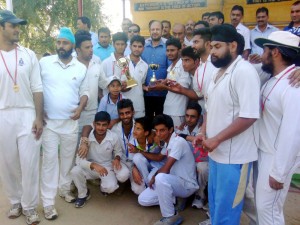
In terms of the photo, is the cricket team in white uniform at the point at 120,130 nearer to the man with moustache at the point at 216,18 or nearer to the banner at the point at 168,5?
the man with moustache at the point at 216,18

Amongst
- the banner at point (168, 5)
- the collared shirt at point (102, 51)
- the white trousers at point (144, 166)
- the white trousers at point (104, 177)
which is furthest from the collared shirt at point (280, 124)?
the banner at point (168, 5)

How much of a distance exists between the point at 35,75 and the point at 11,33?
517mm

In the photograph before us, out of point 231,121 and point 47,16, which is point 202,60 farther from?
point 47,16

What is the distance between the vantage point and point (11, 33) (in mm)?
3553

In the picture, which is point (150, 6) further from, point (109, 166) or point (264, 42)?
point (264, 42)

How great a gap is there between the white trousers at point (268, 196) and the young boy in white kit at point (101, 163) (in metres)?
2.10

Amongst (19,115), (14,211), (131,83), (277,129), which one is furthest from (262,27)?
(14,211)

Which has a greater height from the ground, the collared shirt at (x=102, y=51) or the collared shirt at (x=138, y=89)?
Result: the collared shirt at (x=102, y=51)

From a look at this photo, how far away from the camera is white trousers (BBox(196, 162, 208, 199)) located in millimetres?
4066

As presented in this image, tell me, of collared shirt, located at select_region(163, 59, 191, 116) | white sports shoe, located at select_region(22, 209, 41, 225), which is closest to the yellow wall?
collared shirt, located at select_region(163, 59, 191, 116)

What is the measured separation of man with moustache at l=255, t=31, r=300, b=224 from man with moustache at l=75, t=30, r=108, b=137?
260cm

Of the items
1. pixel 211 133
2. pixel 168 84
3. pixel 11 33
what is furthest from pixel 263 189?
pixel 11 33

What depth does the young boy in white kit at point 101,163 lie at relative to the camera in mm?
4316

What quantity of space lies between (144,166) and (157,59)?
75.1 inches
